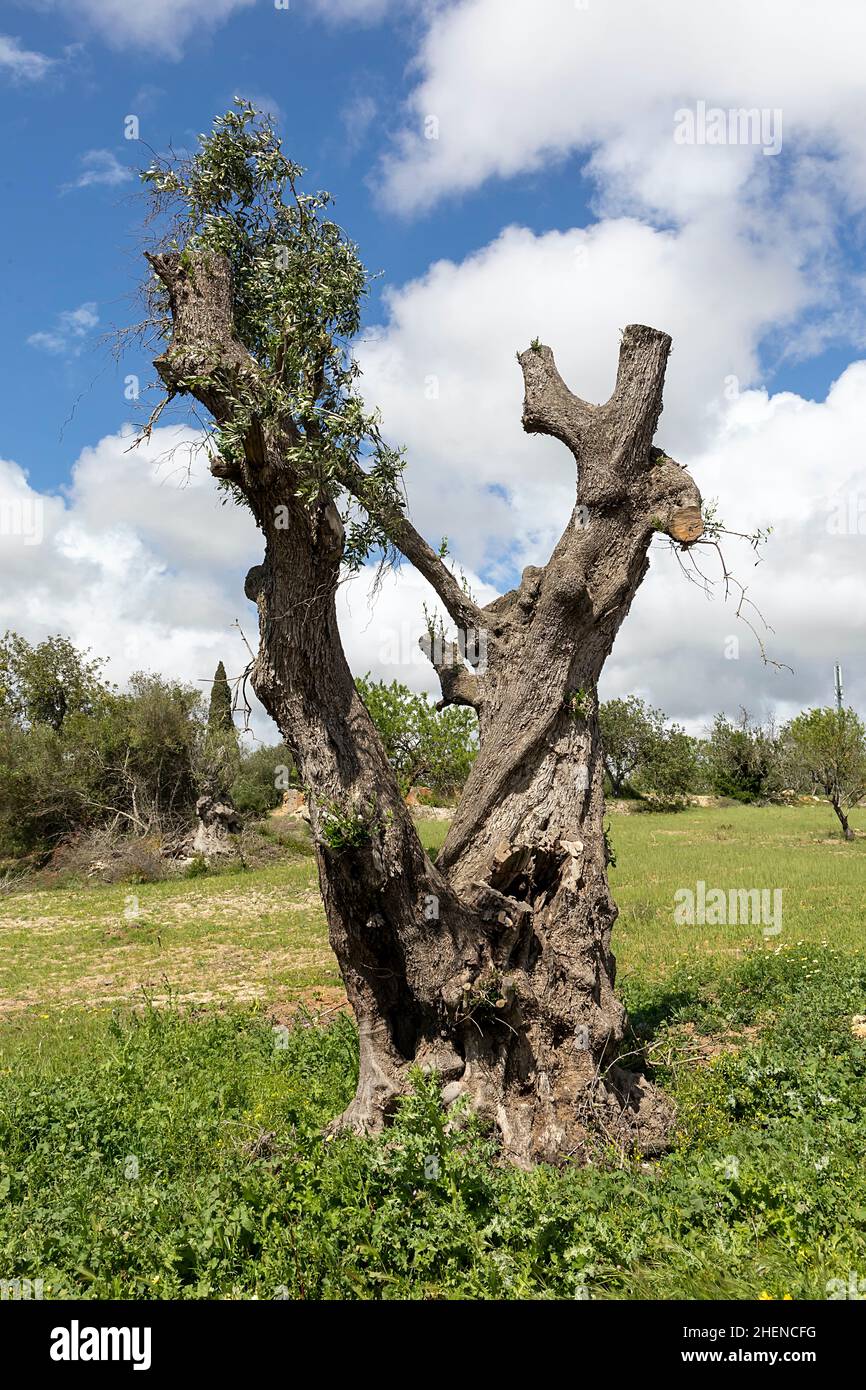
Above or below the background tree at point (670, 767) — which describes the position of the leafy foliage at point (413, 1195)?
below

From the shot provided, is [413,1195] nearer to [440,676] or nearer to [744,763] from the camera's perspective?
[440,676]

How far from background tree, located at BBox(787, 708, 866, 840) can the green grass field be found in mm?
23351

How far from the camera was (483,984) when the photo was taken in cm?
677

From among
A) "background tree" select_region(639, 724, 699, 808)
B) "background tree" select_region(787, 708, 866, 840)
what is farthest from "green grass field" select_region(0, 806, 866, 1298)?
"background tree" select_region(639, 724, 699, 808)

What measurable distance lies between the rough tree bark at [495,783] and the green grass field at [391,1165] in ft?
2.35

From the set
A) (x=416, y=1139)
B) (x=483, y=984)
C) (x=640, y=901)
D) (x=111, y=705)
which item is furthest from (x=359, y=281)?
(x=111, y=705)

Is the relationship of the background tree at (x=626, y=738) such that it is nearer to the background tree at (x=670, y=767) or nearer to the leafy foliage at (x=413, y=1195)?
the background tree at (x=670, y=767)

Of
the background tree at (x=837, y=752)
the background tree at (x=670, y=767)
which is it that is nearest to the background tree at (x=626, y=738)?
the background tree at (x=670, y=767)

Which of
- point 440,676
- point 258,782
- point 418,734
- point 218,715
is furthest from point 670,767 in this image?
point 440,676

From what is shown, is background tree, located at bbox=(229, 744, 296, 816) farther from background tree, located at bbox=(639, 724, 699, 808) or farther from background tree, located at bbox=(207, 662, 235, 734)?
background tree, located at bbox=(639, 724, 699, 808)

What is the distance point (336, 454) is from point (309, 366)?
81cm

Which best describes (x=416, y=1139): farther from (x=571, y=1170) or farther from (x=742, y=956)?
(x=742, y=956)

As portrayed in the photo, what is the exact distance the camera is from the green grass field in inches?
193

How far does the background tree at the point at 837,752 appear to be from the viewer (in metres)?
34.4
